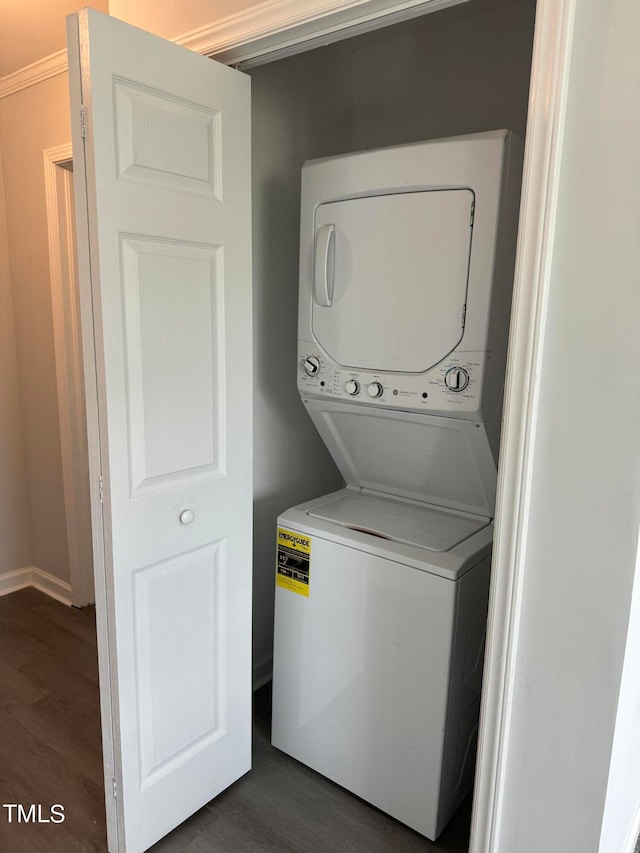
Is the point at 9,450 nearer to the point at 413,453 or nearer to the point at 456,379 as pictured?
the point at 413,453

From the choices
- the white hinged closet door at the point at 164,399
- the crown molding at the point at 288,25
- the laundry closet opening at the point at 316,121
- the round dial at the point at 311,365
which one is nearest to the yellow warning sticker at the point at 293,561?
the white hinged closet door at the point at 164,399

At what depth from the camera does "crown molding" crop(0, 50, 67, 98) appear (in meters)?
2.41

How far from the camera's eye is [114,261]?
1337mm

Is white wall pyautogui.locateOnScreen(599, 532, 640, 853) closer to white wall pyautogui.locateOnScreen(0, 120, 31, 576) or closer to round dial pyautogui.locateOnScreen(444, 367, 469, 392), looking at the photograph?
round dial pyautogui.locateOnScreen(444, 367, 469, 392)

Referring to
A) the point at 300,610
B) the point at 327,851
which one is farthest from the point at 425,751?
the point at 300,610

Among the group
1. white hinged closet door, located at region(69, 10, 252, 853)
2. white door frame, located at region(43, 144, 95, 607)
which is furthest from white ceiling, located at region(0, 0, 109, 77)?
white hinged closet door, located at region(69, 10, 252, 853)

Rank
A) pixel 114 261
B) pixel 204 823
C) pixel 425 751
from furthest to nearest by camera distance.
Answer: pixel 204 823, pixel 425 751, pixel 114 261

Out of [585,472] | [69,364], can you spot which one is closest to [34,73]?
[69,364]

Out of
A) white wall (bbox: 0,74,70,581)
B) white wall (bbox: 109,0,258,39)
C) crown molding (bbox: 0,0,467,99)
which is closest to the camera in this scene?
crown molding (bbox: 0,0,467,99)

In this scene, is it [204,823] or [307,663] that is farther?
[307,663]

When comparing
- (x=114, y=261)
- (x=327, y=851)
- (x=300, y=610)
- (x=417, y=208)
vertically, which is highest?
(x=417, y=208)

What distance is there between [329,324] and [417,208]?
415mm

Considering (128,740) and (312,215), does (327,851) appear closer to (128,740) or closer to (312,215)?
(128,740)

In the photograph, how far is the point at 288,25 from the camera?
136cm
